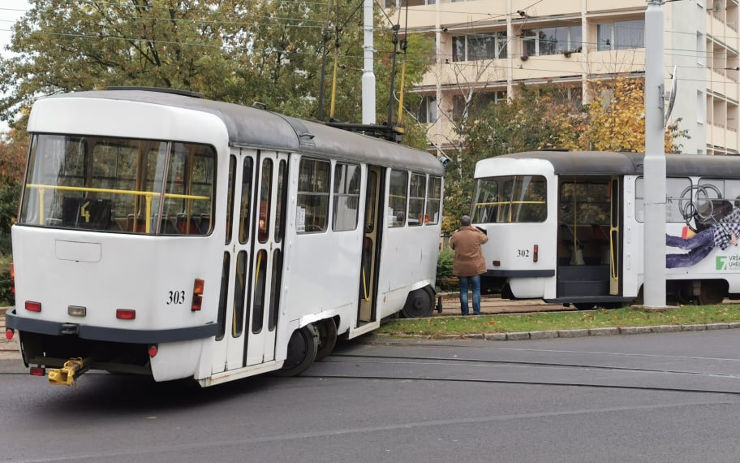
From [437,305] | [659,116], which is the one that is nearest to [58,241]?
[437,305]

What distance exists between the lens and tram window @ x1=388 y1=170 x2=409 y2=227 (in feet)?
49.0

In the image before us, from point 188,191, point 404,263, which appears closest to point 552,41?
point 404,263

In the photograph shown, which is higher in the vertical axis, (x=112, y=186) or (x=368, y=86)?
(x=368, y=86)

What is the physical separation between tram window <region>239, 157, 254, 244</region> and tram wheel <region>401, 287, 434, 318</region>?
7.28 meters

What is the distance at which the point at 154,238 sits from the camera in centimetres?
895

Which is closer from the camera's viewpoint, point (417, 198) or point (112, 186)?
point (112, 186)

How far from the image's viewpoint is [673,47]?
157 ft

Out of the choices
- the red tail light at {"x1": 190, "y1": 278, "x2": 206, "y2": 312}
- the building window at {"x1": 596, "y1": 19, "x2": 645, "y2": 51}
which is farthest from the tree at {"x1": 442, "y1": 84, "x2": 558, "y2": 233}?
the red tail light at {"x1": 190, "y1": 278, "x2": 206, "y2": 312}

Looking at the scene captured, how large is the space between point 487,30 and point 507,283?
34893mm

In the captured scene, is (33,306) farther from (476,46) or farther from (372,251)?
(476,46)

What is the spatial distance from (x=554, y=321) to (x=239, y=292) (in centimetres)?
752

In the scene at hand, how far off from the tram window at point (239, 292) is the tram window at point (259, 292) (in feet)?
0.76

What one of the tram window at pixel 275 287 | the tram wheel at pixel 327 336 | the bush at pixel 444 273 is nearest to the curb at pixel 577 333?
the tram wheel at pixel 327 336

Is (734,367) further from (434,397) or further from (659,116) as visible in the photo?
(659,116)
